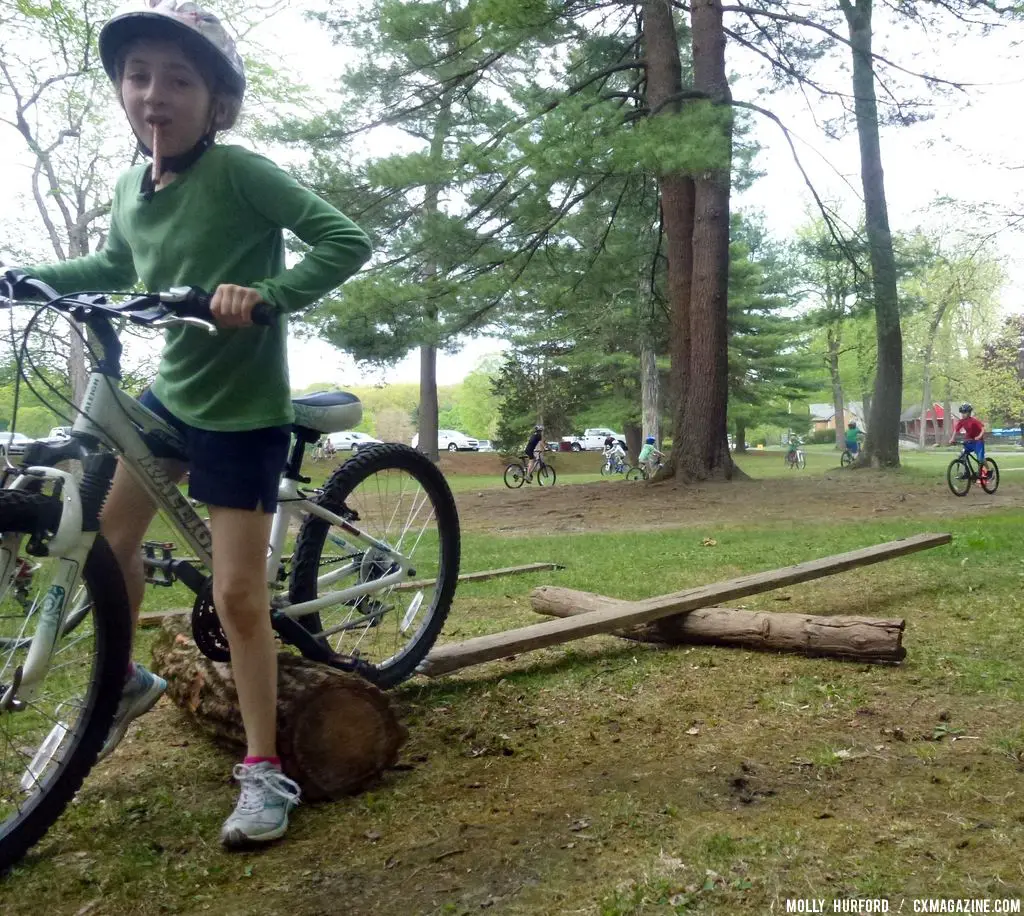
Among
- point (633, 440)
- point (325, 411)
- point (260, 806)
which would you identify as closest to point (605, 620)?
Result: point (325, 411)

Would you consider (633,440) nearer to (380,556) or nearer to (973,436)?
(973,436)

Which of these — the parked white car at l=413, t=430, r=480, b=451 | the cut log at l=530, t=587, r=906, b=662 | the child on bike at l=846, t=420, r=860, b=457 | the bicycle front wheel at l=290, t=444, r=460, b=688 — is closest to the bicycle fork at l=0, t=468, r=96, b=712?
the bicycle front wheel at l=290, t=444, r=460, b=688

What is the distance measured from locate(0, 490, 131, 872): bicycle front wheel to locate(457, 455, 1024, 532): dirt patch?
7.42 meters

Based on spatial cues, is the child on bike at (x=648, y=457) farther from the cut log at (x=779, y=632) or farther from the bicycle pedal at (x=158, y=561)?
the bicycle pedal at (x=158, y=561)

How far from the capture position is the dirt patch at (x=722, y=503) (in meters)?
9.64

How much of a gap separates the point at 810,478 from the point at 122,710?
13006mm

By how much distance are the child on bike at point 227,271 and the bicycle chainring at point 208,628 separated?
20cm

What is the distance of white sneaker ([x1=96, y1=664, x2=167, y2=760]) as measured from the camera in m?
2.26

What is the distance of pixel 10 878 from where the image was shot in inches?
72.5

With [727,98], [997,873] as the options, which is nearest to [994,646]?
[997,873]

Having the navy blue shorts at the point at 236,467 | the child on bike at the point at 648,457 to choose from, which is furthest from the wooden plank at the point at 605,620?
the child on bike at the point at 648,457

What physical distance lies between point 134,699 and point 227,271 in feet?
3.80

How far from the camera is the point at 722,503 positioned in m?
10.7

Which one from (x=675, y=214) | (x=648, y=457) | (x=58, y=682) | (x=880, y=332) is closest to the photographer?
(x=58, y=682)
